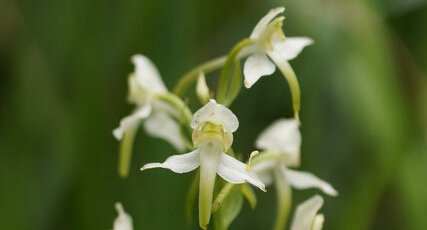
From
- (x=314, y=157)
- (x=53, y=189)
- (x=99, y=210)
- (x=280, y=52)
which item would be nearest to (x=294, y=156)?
(x=280, y=52)

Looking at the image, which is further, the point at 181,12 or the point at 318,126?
the point at 318,126

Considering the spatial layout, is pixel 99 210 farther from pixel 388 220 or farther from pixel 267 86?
pixel 388 220

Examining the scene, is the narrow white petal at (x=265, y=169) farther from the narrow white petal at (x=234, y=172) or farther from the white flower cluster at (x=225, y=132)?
the narrow white petal at (x=234, y=172)

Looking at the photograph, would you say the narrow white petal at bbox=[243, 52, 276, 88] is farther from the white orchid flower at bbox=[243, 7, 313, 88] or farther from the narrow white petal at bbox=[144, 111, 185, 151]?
the narrow white petal at bbox=[144, 111, 185, 151]

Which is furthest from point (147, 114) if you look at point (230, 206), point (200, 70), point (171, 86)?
point (171, 86)

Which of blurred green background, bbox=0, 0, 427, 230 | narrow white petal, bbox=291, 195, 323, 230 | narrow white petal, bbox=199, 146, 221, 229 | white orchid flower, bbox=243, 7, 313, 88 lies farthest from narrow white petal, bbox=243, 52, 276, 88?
blurred green background, bbox=0, 0, 427, 230

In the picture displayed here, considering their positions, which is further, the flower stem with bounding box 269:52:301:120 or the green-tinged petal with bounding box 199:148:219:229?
the flower stem with bounding box 269:52:301:120

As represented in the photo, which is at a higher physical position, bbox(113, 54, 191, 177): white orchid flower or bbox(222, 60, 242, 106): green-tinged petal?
bbox(113, 54, 191, 177): white orchid flower

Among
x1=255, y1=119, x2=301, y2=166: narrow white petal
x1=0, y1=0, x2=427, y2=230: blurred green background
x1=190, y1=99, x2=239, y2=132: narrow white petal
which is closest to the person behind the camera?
x1=190, y1=99, x2=239, y2=132: narrow white petal
